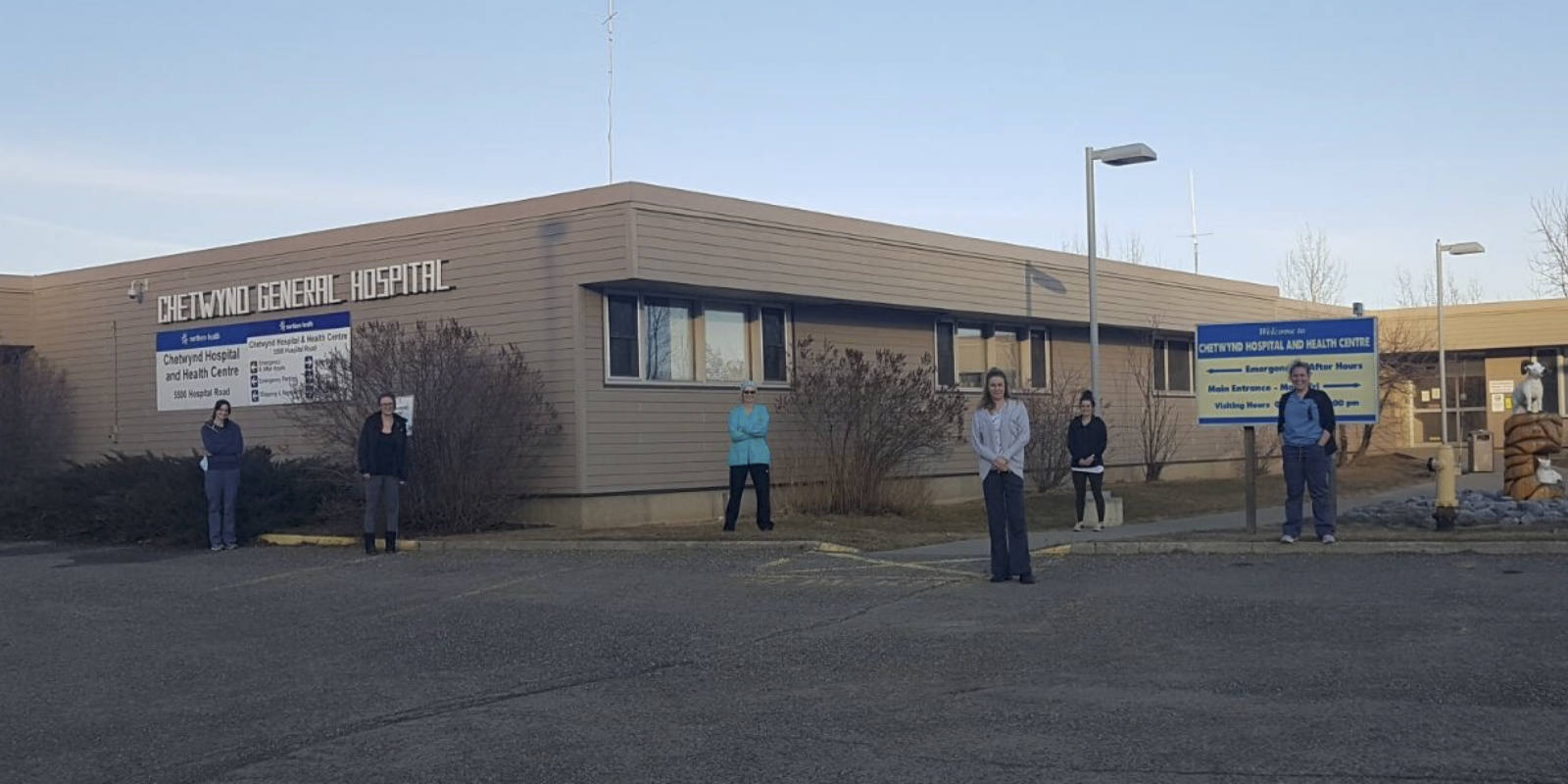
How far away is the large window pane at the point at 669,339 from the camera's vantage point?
1995 cm

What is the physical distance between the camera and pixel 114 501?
1845 cm

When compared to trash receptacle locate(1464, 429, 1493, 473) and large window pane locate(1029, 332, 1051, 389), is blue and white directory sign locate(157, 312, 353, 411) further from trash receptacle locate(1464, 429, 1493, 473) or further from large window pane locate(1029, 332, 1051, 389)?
trash receptacle locate(1464, 429, 1493, 473)

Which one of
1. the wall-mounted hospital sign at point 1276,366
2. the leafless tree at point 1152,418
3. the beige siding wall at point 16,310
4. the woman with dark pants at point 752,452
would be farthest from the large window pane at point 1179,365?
the beige siding wall at point 16,310

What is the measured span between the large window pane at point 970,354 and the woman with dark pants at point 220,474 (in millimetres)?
12096

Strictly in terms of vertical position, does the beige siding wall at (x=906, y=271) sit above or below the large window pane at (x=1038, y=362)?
above

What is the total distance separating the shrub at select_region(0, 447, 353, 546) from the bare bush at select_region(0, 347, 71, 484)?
16.5 ft

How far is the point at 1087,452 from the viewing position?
18.4 meters

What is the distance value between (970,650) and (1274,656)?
5.87 feet

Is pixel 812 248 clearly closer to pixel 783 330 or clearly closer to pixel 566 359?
pixel 783 330

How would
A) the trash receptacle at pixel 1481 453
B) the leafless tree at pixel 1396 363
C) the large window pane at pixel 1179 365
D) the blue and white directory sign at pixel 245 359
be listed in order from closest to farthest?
the blue and white directory sign at pixel 245 359
the large window pane at pixel 1179 365
the trash receptacle at pixel 1481 453
the leafless tree at pixel 1396 363

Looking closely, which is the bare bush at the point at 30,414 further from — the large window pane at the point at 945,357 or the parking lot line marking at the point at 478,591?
the large window pane at the point at 945,357

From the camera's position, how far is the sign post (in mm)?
Result: 15219

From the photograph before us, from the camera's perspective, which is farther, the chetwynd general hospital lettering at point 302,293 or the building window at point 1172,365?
the building window at point 1172,365

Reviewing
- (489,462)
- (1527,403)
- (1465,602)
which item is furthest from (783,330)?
(1465,602)
